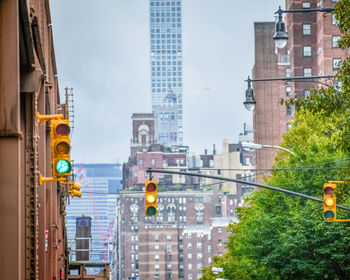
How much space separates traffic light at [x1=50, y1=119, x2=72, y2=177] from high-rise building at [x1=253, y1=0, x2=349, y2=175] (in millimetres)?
76263

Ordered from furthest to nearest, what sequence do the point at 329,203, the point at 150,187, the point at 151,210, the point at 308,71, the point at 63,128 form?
1. the point at 308,71
2. the point at 150,187
3. the point at 151,210
4. the point at 329,203
5. the point at 63,128

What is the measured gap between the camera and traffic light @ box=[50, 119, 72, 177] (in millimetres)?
14961

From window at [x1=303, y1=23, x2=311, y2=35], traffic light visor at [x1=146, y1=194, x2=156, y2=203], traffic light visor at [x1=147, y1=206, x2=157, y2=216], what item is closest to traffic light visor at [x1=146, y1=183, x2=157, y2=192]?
traffic light visor at [x1=146, y1=194, x2=156, y2=203]

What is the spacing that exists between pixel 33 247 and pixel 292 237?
25190 millimetres

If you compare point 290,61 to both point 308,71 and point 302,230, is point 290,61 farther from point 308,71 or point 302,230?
point 302,230

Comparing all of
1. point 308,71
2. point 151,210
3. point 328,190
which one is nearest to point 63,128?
point 151,210

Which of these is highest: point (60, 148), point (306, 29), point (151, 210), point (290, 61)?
point (306, 29)

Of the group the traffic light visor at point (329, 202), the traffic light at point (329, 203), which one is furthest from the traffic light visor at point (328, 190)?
the traffic light visor at point (329, 202)

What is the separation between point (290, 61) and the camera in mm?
116750

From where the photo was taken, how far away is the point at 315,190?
45.8m

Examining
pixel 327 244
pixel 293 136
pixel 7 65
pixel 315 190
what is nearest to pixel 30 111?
pixel 7 65

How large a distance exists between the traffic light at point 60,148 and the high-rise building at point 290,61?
76.3 m

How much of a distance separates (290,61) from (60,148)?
103366mm

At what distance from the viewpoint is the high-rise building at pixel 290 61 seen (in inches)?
4119
